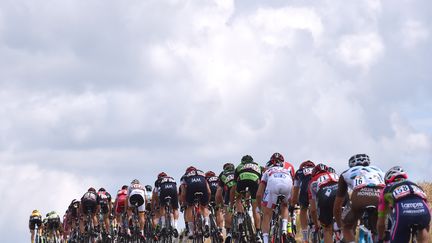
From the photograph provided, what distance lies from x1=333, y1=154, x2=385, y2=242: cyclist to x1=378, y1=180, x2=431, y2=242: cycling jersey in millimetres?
978

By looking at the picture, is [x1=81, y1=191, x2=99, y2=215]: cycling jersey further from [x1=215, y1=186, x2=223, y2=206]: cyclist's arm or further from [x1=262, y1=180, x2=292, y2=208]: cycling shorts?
[x1=262, y1=180, x2=292, y2=208]: cycling shorts

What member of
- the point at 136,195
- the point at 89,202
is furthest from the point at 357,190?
the point at 89,202

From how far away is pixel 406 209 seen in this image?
50.1ft

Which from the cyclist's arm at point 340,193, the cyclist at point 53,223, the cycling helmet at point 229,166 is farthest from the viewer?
the cyclist at point 53,223

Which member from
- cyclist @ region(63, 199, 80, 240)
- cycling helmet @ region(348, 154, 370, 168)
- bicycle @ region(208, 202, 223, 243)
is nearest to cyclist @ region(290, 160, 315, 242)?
cycling helmet @ region(348, 154, 370, 168)

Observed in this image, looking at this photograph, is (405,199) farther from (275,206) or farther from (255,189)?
(255,189)

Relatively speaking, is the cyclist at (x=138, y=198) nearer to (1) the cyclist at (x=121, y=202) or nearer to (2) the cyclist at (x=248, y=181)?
(1) the cyclist at (x=121, y=202)

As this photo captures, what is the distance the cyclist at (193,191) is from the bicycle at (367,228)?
1070 centimetres

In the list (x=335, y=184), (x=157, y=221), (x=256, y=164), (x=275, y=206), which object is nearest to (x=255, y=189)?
(x=256, y=164)

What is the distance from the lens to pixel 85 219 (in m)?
37.6

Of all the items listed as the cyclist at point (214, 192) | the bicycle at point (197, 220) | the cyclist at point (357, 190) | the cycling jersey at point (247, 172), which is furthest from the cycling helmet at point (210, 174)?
the cyclist at point (357, 190)

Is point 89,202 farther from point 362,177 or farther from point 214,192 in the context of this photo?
point 362,177

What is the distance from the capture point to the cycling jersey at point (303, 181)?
854 inches

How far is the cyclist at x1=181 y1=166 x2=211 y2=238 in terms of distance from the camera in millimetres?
27188
